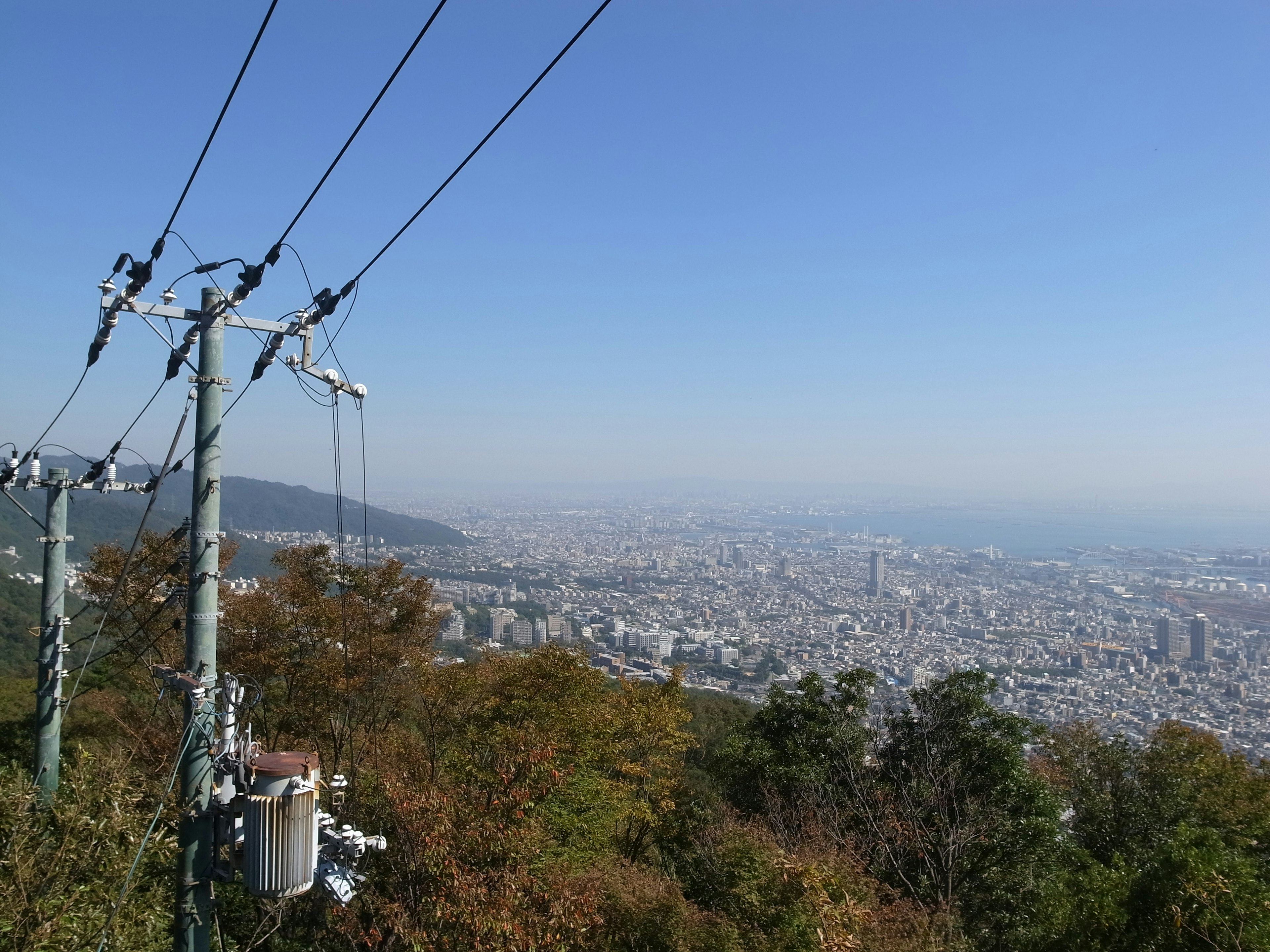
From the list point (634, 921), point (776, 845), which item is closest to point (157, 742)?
point (634, 921)

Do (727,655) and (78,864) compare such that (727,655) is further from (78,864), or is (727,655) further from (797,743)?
(78,864)

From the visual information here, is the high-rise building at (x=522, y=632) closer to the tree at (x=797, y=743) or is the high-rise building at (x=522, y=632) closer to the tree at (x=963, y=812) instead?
the tree at (x=797, y=743)

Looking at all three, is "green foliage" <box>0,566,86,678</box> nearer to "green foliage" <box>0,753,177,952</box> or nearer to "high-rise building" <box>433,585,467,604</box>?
"green foliage" <box>0,753,177,952</box>

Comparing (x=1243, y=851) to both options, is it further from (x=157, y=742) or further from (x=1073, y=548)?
(x=1073, y=548)

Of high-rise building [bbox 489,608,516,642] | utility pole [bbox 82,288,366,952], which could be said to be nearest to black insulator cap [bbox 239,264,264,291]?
utility pole [bbox 82,288,366,952]

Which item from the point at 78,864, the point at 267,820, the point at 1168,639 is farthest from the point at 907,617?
the point at 267,820

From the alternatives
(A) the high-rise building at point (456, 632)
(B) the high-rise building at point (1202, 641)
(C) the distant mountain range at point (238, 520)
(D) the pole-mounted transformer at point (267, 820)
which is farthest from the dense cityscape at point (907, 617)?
Result: (D) the pole-mounted transformer at point (267, 820)
